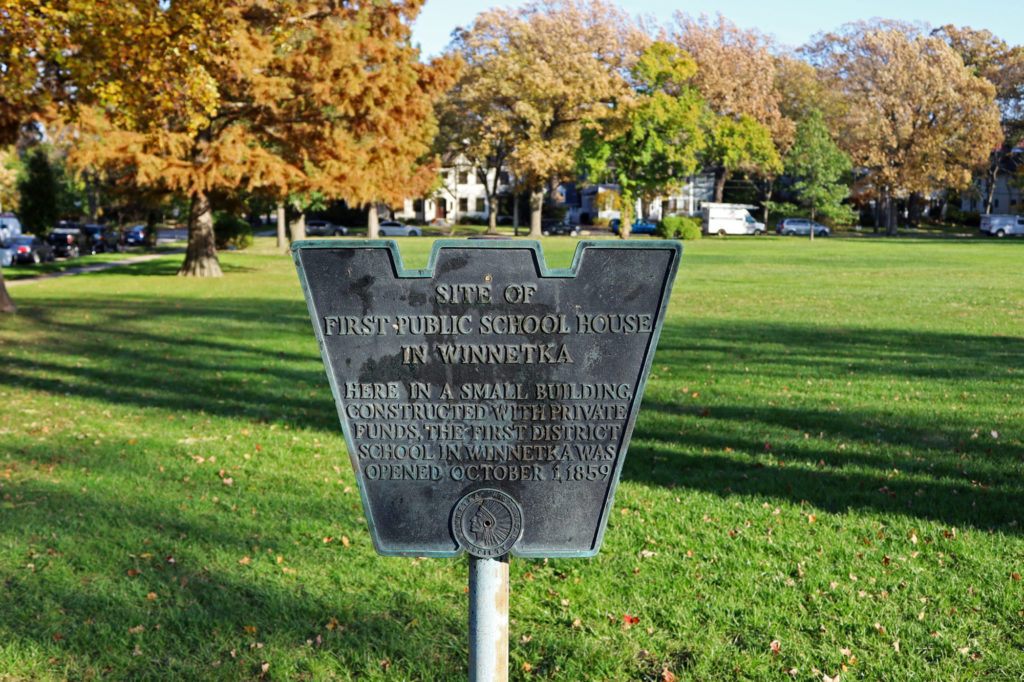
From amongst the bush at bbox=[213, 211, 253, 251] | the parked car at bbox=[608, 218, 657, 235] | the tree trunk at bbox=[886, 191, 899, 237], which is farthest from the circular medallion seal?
the tree trunk at bbox=[886, 191, 899, 237]

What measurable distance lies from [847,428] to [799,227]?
66.8m

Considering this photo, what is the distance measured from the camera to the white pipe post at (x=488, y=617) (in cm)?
314

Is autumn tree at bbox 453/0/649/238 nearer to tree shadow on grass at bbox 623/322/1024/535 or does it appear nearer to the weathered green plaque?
tree shadow on grass at bbox 623/322/1024/535

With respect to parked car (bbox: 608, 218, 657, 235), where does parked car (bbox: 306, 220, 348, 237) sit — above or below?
below

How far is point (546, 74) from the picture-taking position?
5750 centimetres

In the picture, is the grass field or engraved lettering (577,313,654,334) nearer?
engraved lettering (577,313,654,334)

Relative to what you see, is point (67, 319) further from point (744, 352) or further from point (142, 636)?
point (142, 636)

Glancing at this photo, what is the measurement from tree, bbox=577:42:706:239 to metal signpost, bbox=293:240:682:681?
5229cm

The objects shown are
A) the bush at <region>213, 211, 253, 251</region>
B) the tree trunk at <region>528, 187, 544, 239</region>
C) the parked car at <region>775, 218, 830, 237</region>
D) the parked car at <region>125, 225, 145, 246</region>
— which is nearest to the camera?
the bush at <region>213, 211, 253, 251</region>

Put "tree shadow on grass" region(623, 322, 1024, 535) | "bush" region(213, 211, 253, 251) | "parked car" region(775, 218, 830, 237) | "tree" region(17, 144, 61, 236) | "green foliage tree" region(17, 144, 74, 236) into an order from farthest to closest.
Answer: "parked car" region(775, 218, 830, 237)
"bush" region(213, 211, 253, 251)
"tree" region(17, 144, 61, 236)
"green foliage tree" region(17, 144, 74, 236)
"tree shadow on grass" region(623, 322, 1024, 535)

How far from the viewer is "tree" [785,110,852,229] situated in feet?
205

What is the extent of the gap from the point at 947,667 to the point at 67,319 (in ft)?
57.4

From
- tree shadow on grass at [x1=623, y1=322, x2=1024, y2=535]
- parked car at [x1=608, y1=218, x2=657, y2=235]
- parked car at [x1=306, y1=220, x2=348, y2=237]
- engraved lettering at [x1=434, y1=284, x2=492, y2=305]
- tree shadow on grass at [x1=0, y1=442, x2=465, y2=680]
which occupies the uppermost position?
engraved lettering at [x1=434, y1=284, x2=492, y2=305]

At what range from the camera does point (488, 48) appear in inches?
2373
